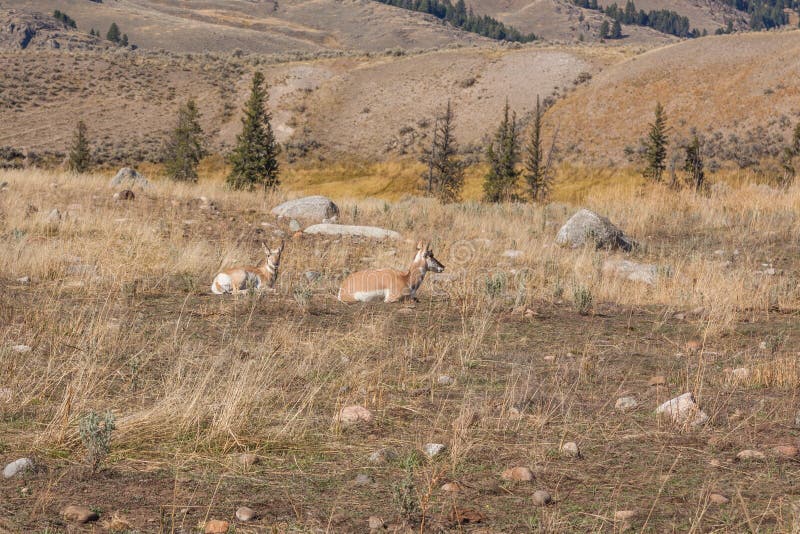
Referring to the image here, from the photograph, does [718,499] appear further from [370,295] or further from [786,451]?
[370,295]

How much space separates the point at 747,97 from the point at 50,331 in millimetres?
51755

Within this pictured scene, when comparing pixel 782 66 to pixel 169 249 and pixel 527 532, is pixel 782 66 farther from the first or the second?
pixel 527 532

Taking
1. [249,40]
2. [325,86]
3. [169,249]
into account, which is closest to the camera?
[169,249]

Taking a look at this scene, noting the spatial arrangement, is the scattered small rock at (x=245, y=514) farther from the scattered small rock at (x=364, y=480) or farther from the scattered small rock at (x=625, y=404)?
the scattered small rock at (x=625, y=404)

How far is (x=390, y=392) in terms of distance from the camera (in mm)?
6113

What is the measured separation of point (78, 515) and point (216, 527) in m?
0.67

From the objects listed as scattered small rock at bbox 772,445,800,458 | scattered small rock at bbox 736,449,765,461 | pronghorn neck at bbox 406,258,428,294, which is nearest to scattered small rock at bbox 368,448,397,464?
scattered small rock at bbox 736,449,765,461

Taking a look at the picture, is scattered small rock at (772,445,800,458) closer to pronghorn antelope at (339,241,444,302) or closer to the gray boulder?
pronghorn antelope at (339,241,444,302)

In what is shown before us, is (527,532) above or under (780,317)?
above

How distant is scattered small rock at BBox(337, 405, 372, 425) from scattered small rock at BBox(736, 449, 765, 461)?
228cm

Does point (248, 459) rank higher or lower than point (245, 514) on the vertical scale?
lower

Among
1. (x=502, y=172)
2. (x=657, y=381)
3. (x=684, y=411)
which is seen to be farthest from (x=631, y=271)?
(x=502, y=172)

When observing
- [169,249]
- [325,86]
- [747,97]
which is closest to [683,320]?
[169,249]

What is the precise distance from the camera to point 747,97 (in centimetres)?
5119
